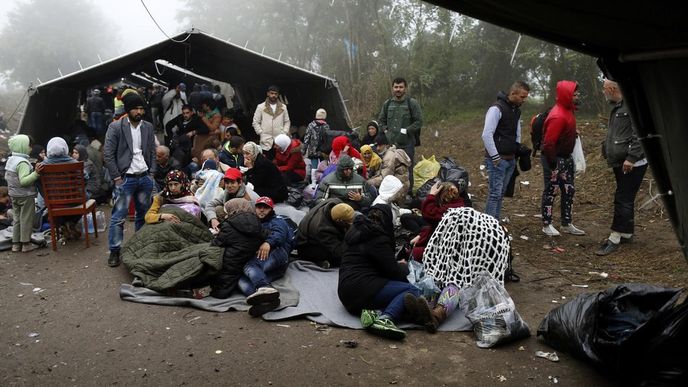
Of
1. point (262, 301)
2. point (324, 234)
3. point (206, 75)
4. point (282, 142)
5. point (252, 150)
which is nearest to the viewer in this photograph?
point (262, 301)

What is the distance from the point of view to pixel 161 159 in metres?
8.19

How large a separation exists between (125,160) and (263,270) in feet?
7.09

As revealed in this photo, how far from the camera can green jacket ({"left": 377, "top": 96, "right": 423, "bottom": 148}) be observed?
830 cm

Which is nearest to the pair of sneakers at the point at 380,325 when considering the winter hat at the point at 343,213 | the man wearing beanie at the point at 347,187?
the winter hat at the point at 343,213

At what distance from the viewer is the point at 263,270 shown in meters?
5.09

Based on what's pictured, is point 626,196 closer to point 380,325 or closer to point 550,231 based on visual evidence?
point 550,231

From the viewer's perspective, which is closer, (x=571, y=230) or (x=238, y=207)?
(x=238, y=207)

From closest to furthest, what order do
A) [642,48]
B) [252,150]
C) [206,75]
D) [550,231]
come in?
1. [642,48]
2. [550,231]
3. [252,150]
4. [206,75]

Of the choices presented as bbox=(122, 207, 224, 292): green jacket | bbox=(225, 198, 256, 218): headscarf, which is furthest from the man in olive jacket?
bbox=(122, 207, 224, 292): green jacket

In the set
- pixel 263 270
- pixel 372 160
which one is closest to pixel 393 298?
pixel 263 270

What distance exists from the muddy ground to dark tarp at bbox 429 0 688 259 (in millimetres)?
1465

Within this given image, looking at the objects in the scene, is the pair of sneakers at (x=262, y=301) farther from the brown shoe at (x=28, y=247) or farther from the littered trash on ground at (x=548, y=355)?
the brown shoe at (x=28, y=247)

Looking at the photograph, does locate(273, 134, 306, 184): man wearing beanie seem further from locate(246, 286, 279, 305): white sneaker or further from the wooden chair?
locate(246, 286, 279, 305): white sneaker

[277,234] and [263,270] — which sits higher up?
[277,234]
